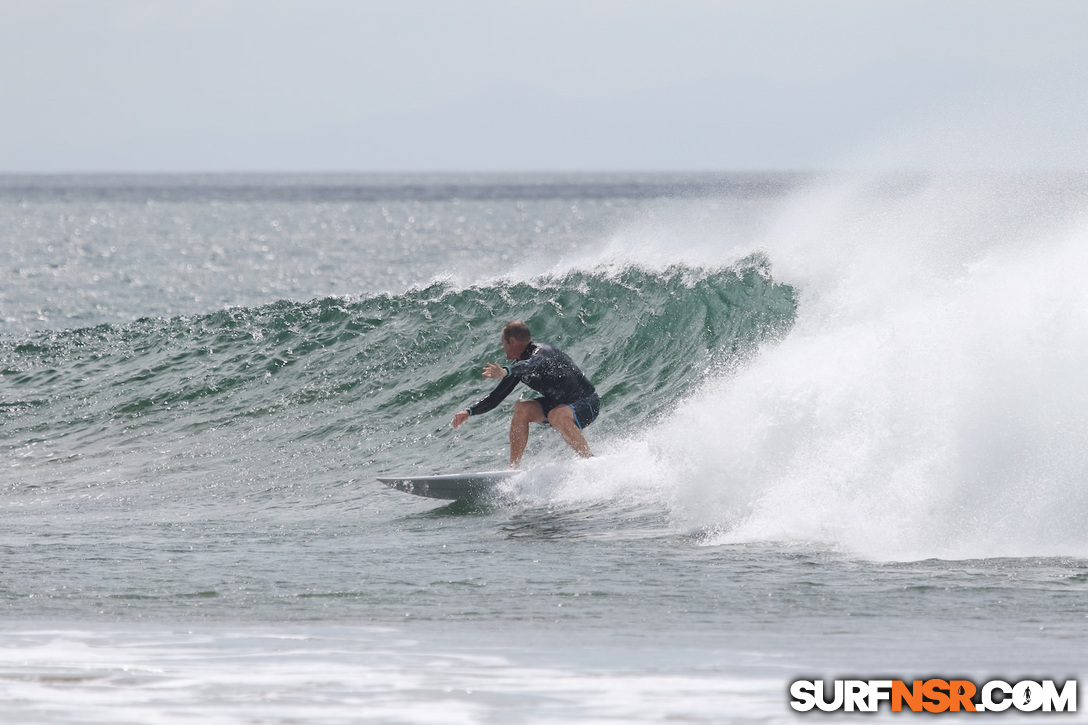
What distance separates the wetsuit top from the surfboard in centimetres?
55

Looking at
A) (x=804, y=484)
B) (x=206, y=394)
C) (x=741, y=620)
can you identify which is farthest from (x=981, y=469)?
(x=206, y=394)

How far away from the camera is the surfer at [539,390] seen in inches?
402

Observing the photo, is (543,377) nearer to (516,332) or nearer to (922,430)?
(516,332)

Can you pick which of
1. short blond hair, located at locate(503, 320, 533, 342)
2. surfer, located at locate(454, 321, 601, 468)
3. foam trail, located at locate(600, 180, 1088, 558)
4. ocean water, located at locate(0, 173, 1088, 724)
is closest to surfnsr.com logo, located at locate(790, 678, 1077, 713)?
ocean water, located at locate(0, 173, 1088, 724)

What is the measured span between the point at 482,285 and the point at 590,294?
72.6 inches

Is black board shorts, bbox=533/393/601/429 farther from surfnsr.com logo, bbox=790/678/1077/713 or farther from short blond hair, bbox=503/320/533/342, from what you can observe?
surfnsr.com logo, bbox=790/678/1077/713

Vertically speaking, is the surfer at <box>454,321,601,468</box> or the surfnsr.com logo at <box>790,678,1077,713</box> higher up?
the surfer at <box>454,321,601,468</box>

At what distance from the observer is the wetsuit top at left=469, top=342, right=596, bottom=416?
10208 mm

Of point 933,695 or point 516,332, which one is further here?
point 516,332

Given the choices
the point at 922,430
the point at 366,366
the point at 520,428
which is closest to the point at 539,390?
the point at 520,428

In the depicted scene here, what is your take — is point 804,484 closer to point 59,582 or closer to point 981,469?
point 981,469

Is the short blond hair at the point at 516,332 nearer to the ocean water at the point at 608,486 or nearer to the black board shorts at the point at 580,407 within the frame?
the black board shorts at the point at 580,407

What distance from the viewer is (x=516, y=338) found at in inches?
401

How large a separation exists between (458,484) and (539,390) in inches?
40.9
